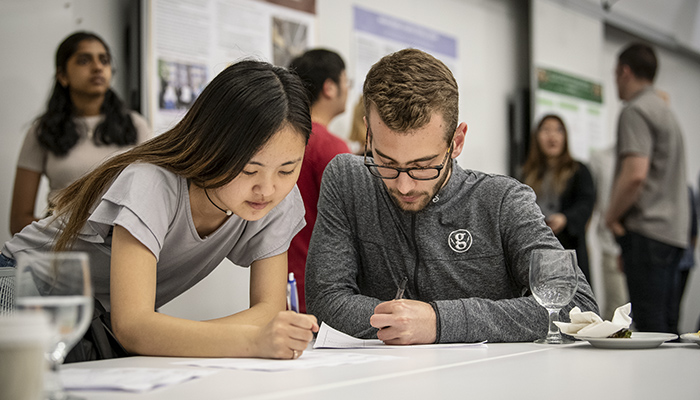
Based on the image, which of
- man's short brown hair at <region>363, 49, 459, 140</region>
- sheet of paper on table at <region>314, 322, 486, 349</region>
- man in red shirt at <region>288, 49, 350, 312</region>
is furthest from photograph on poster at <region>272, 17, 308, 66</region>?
sheet of paper on table at <region>314, 322, 486, 349</region>

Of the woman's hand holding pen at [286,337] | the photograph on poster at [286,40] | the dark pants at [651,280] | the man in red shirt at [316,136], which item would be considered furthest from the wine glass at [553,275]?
the photograph on poster at [286,40]

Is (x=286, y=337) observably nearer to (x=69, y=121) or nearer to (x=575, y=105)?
(x=69, y=121)

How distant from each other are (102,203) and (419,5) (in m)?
3.58

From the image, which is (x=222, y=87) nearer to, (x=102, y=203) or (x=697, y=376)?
(x=102, y=203)

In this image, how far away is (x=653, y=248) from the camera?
2.98 meters

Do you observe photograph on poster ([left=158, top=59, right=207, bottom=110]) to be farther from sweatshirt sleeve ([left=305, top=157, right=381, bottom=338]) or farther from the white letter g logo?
the white letter g logo

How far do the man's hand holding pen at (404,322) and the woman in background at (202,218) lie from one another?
0.20 m

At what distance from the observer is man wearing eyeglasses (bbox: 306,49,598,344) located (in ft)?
4.45

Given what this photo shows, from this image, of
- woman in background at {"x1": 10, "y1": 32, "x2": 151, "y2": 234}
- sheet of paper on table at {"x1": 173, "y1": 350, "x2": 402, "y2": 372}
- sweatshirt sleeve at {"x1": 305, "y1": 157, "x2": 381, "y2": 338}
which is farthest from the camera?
woman in background at {"x1": 10, "y1": 32, "x2": 151, "y2": 234}

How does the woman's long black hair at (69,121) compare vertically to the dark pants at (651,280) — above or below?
above

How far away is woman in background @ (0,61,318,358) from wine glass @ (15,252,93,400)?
39cm

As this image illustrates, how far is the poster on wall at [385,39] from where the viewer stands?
3.90m

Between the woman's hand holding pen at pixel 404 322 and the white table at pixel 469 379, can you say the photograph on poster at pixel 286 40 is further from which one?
the white table at pixel 469 379

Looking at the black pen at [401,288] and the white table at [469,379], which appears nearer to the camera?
the white table at [469,379]
